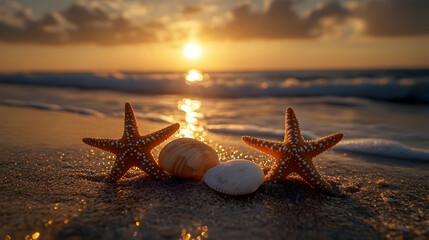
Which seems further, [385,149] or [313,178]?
[385,149]

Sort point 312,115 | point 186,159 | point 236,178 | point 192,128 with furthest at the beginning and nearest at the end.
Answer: point 312,115
point 192,128
point 186,159
point 236,178

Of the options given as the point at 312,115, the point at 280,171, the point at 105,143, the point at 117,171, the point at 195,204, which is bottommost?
the point at 195,204

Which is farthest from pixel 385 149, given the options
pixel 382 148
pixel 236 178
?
pixel 236 178

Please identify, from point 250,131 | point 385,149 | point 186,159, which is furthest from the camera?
point 250,131

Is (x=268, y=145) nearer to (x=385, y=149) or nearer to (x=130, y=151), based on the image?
(x=130, y=151)

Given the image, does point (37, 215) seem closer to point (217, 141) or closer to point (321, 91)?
point (217, 141)

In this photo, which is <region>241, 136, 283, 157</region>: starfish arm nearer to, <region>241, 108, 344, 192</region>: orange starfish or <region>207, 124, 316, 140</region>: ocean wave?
<region>241, 108, 344, 192</region>: orange starfish

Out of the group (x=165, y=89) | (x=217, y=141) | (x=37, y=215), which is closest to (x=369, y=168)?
(x=217, y=141)
